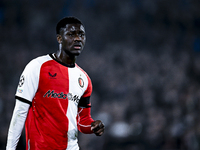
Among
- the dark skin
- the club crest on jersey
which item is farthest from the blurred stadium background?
the dark skin

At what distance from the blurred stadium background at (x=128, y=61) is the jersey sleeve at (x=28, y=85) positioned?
3664 mm

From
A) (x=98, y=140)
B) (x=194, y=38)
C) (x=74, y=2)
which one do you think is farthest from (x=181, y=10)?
(x=98, y=140)

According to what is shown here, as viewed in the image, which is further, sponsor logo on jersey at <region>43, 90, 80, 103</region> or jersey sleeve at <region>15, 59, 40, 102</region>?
sponsor logo on jersey at <region>43, 90, 80, 103</region>

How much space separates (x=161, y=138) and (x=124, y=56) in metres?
2.71

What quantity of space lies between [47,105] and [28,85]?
0.24m

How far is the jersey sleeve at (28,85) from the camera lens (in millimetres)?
1949

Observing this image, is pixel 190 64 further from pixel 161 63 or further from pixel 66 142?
pixel 66 142

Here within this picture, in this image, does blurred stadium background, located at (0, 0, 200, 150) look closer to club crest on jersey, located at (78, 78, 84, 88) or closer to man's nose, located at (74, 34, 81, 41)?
club crest on jersey, located at (78, 78, 84, 88)

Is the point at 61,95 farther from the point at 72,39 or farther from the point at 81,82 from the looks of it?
the point at 72,39

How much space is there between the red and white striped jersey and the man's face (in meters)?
0.20

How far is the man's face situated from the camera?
227 cm

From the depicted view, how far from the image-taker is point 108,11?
7.89 metres

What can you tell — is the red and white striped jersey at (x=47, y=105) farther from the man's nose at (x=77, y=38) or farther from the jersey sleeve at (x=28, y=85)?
the man's nose at (x=77, y=38)

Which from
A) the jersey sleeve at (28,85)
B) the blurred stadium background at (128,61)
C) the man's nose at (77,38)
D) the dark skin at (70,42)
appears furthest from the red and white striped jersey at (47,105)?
the blurred stadium background at (128,61)
